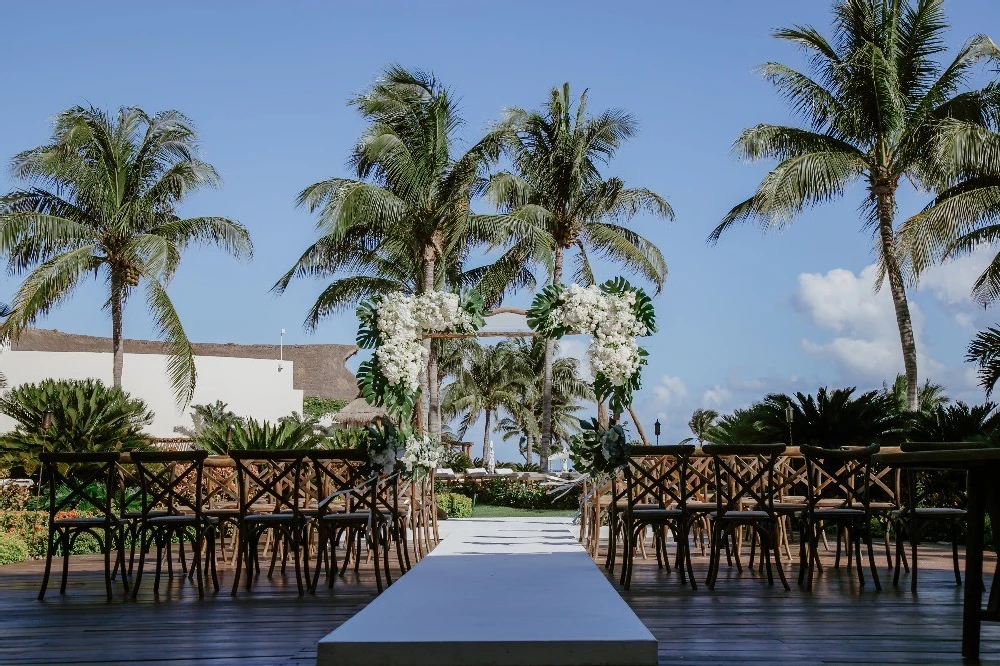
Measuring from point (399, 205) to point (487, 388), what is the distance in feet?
72.2

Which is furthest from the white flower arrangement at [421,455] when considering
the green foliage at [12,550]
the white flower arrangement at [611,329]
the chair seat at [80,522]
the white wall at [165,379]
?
the white wall at [165,379]

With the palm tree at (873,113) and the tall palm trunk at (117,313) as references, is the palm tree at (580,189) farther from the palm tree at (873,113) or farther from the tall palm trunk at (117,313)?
the tall palm trunk at (117,313)

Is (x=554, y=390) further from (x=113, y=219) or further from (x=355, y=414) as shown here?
(x=113, y=219)

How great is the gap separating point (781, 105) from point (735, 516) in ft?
47.7

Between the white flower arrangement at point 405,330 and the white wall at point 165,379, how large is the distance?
2094cm

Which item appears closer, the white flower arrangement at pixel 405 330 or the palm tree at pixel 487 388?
the white flower arrangement at pixel 405 330

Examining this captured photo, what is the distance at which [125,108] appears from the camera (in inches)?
825

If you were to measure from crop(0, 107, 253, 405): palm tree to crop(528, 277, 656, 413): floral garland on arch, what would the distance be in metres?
11.5

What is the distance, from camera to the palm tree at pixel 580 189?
23656mm

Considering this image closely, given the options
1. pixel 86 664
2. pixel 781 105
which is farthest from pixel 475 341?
pixel 86 664

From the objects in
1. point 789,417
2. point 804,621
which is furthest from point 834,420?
point 804,621

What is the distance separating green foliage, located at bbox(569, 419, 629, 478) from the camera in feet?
26.0

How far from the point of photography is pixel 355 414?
131ft

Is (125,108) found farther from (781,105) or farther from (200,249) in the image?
(781,105)
